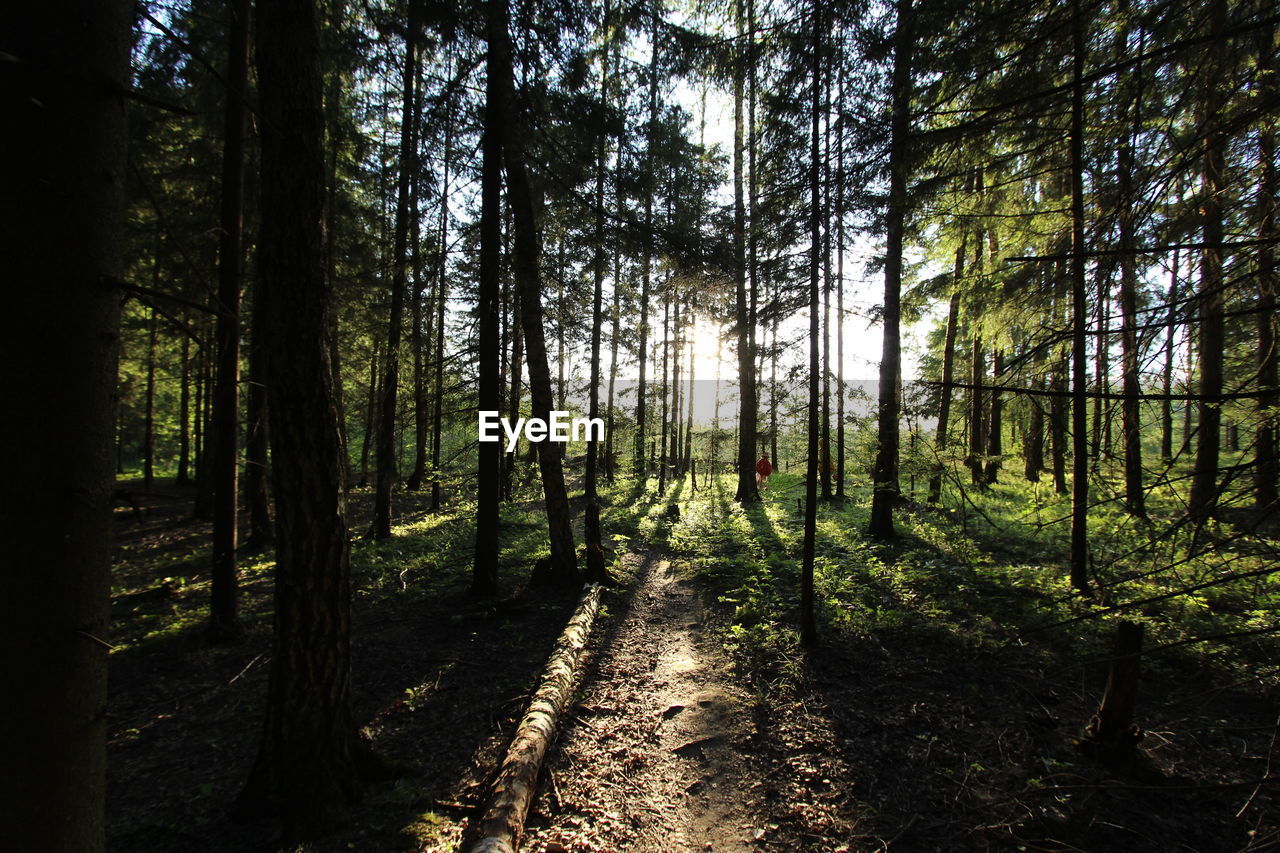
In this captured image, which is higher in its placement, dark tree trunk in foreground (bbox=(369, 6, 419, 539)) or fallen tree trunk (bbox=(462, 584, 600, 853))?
dark tree trunk in foreground (bbox=(369, 6, 419, 539))

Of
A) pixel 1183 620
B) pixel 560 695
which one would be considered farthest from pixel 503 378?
pixel 1183 620

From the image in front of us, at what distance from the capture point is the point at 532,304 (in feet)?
25.8

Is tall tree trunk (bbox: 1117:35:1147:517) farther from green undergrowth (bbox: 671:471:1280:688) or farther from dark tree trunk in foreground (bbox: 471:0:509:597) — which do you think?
dark tree trunk in foreground (bbox: 471:0:509:597)

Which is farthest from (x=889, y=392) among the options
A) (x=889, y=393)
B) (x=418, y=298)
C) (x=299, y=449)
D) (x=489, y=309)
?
(x=299, y=449)

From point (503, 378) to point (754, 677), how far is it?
5.66m

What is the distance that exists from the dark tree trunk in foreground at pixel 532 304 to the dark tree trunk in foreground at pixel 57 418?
20.8 ft

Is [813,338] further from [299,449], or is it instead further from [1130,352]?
[299,449]

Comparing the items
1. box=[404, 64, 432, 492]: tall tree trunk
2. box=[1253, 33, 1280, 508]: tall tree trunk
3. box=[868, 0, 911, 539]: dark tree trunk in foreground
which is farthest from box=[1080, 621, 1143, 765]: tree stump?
box=[404, 64, 432, 492]: tall tree trunk

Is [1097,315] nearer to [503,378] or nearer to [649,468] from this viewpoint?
[503,378]

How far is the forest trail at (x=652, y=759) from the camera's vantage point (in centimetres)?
341

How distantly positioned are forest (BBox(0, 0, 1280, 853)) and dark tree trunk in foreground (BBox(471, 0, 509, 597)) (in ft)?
0.22

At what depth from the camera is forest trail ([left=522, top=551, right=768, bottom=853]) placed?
3.41m

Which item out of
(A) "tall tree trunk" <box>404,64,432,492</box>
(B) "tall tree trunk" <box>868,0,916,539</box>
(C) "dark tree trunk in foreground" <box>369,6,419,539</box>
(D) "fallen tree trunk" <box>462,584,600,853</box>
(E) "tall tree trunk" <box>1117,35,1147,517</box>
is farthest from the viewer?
(C) "dark tree trunk in foreground" <box>369,6,419,539</box>

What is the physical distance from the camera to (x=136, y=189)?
9.13m
